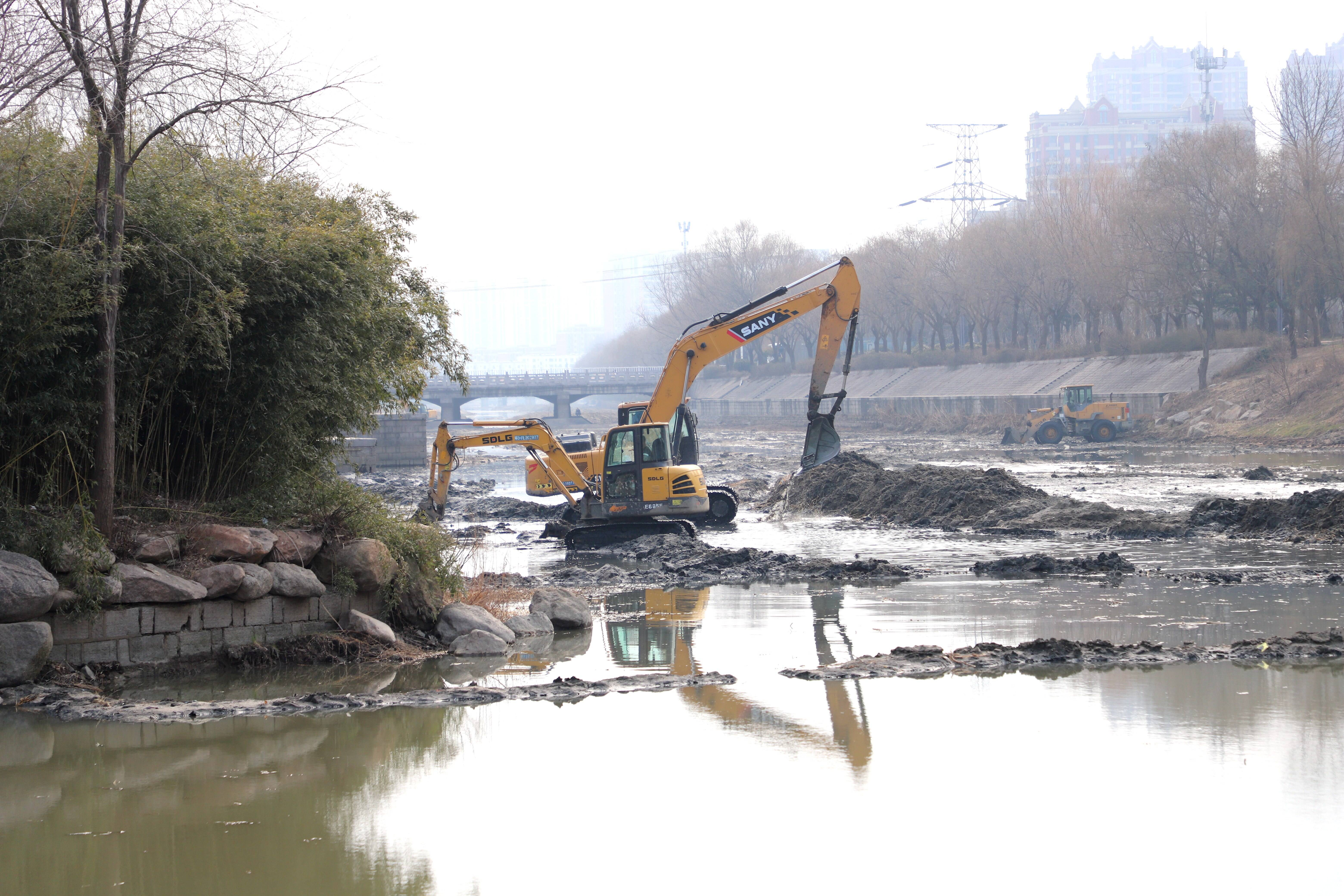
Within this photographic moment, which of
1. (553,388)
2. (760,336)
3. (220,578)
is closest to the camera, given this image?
(220,578)

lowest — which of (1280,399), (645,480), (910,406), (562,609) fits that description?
(562,609)

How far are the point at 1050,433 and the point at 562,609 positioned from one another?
43.9 meters

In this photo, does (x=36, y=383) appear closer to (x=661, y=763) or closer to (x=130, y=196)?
A: (x=130, y=196)

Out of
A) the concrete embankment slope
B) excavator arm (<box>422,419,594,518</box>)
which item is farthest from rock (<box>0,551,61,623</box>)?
the concrete embankment slope

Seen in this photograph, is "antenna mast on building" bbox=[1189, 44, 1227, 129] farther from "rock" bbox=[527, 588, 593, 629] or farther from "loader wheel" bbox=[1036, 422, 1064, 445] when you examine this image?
"rock" bbox=[527, 588, 593, 629]

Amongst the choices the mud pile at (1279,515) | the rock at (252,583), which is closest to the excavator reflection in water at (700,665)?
the rock at (252,583)

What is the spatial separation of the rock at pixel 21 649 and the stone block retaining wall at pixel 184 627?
0.56ft

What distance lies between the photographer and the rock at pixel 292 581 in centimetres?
1063

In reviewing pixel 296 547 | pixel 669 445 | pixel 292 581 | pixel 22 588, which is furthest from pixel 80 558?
pixel 669 445

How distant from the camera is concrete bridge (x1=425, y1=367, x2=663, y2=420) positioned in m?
101

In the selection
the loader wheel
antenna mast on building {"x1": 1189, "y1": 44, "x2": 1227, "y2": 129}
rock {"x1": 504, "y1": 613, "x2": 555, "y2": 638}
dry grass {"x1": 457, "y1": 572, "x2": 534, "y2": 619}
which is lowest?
rock {"x1": 504, "y1": 613, "x2": 555, "y2": 638}

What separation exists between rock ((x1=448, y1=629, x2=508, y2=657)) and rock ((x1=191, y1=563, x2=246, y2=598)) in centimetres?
215

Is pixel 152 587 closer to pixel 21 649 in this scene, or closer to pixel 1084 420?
pixel 21 649

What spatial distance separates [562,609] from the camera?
12.9 metres
